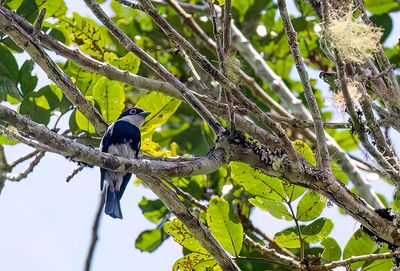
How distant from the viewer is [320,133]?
317cm

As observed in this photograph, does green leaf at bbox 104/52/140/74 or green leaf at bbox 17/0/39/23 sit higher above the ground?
green leaf at bbox 17/0/39/23

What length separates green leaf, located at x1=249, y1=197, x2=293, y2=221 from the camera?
3.85 m

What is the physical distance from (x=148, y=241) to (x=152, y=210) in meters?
0.21

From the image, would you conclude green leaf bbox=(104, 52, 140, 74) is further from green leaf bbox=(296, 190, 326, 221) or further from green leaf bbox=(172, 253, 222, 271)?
green leaf bbox=(296, 190, 326, 221)

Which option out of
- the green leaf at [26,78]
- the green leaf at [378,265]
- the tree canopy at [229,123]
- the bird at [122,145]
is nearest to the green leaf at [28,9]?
the tree canopy at [229,123]

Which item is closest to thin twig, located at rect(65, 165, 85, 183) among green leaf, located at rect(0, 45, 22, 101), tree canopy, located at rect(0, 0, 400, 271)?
tree canopy, located at rect(0, 0, 400, 271)

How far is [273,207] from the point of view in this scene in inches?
152

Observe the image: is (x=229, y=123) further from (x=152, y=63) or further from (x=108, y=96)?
(x=108, y=96)

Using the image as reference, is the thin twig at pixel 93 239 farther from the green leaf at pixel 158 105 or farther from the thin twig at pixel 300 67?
the thin twig at pixel 300 67

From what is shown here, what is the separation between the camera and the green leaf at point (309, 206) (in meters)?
3.87

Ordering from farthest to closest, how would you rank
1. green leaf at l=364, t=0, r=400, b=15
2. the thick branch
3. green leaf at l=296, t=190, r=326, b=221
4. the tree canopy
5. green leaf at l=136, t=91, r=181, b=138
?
green leaf at l=364, t=0, r=400, b=15
green leaf at l=136, t=91, r=181, b=138
green leaf at l=296, t=190, r=326, b=221
the tree canopy
the thick branch

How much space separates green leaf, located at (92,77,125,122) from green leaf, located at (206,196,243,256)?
847 millimetres

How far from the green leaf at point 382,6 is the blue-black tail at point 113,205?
7.84ft

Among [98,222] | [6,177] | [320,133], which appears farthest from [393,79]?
[6,177]
